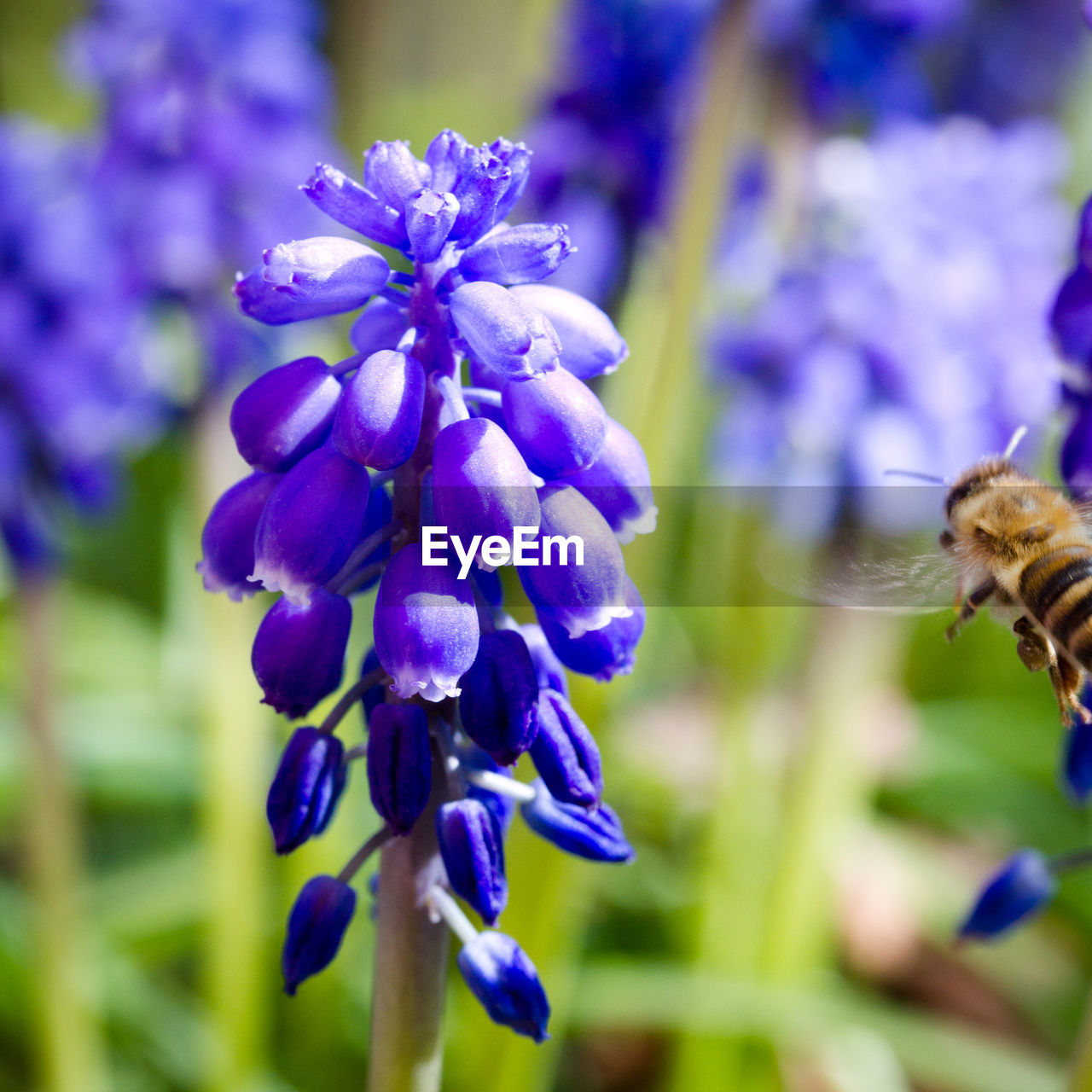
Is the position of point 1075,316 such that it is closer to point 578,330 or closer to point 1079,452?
point 1079,452

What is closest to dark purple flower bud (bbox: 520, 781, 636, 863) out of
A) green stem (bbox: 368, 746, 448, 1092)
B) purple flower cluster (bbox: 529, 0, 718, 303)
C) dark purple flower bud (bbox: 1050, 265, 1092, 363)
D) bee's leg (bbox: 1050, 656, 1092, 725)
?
green stem (bbox: 368, 746, 448, 1092)

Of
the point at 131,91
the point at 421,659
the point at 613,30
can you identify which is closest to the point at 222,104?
the point at 131,91

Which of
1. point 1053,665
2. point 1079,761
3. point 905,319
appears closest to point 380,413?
point 1053,665

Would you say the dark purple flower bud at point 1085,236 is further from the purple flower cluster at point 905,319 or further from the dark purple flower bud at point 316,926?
the purple flower cluster at point 905,319

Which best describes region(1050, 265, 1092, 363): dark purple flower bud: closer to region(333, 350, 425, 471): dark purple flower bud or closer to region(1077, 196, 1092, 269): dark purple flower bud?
region(1077, 196, 1092, 269): dark purple flower bud

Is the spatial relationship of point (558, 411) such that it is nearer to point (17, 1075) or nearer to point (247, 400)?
point (247, 400)
